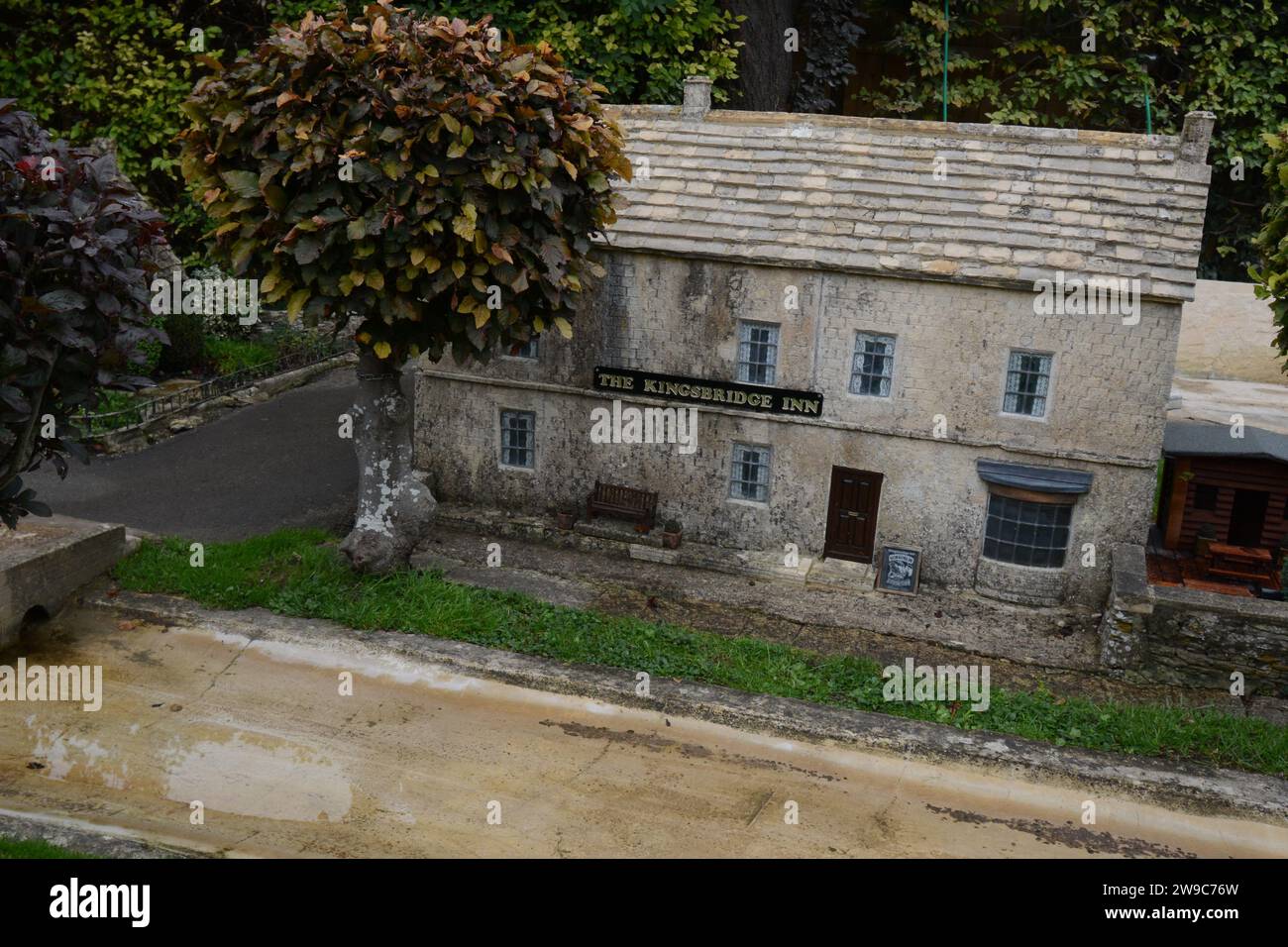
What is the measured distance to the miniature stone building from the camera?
18.5 m

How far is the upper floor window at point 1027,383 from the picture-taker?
1877cm

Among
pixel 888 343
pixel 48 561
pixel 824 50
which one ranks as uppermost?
pixel 824 50

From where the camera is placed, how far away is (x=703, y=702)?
52.6 feet

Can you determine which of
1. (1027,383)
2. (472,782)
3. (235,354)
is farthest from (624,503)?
(235,354)

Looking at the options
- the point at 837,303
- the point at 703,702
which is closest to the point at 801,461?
the point at 837,303

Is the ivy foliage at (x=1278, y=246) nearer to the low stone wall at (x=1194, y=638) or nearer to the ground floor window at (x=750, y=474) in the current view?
the low stone wall at (x=1194, y=638)

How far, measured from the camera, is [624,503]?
68.3 ft

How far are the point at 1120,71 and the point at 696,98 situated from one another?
12.6m

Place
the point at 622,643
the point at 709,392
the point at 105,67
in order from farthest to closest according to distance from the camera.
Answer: the point at 105,67 < the point at 709,392 < the point at 622,643

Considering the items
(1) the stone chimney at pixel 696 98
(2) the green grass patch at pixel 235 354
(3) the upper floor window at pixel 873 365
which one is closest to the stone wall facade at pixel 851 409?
(3) the upper floor window at pixel 873 365

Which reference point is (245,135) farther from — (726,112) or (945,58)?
(945,58)

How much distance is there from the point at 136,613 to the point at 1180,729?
46.7ft

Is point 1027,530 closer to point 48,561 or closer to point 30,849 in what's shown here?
point 30,849

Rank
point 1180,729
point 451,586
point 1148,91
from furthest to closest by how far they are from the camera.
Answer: point 1148,91
point 451,586
point 1180,729
